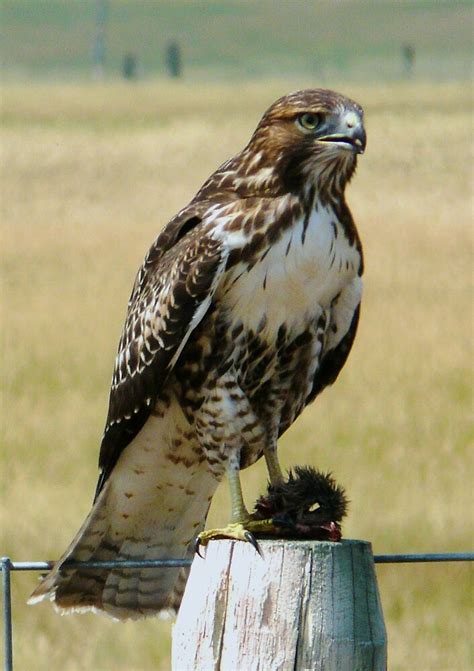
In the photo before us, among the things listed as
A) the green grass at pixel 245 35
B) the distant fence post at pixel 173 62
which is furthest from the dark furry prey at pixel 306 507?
the green grass at pixel 245 35

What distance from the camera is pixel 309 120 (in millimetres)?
4375

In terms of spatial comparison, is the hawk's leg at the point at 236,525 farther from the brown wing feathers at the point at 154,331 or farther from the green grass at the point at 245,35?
the green grass at the point at 245,35

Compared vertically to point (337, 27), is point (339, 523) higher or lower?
lower

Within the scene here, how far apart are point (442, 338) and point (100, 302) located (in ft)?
13.9

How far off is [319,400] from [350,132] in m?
8.81

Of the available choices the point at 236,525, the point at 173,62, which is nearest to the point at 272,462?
the point at 236,525

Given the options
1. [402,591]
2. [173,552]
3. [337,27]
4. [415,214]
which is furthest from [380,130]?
[337,27]

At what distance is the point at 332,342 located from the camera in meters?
4.74

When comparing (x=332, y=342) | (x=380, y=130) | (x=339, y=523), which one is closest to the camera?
(x=339, y=523)

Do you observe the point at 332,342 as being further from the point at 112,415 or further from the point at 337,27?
the point at 337,27

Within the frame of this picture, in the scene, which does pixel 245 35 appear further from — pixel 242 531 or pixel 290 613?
pixel 290 613

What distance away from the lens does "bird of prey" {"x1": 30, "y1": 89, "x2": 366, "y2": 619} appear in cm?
439

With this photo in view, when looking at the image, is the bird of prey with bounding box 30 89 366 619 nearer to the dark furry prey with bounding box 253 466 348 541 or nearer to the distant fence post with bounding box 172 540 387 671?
the dark furry prey with bounding box 253 466 348 541

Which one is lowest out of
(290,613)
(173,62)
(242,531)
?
(290,613)
